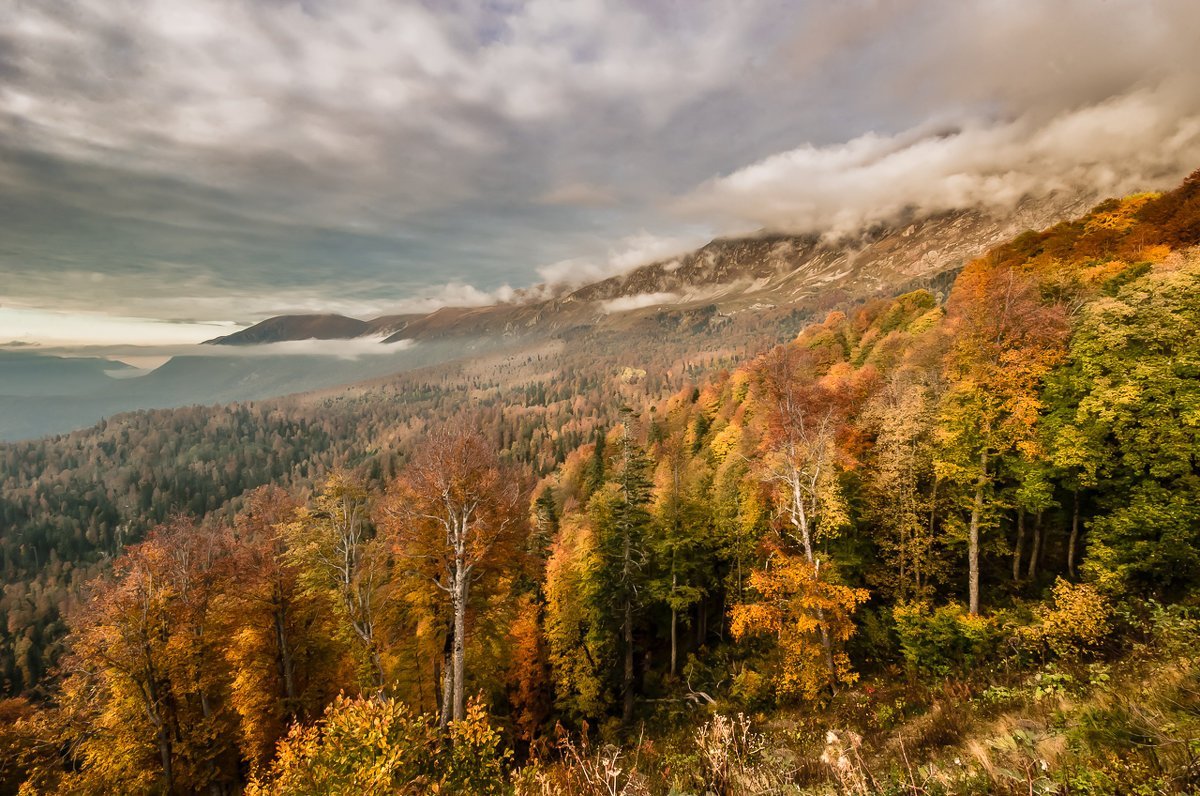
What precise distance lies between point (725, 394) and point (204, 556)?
63477 mm

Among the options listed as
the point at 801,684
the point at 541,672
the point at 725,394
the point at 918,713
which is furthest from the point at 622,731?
the point at 725,394

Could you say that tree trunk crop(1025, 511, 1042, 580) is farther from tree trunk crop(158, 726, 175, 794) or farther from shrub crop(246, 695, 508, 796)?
tree trunk crop(158, 726, 175, 794)

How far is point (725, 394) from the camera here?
72.2 metres

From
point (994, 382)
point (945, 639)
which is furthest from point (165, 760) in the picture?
point (994, 382)

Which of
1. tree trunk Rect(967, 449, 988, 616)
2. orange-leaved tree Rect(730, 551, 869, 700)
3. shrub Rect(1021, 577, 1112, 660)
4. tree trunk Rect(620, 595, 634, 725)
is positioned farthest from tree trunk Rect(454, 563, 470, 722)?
tree trunk Rect(967, 449, 988, 616)

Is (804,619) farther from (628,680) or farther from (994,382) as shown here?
(628,680)

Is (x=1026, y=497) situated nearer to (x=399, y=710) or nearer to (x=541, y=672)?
(x=399, y=710)

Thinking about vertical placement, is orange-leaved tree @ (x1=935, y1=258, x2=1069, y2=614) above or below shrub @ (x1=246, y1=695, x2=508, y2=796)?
above

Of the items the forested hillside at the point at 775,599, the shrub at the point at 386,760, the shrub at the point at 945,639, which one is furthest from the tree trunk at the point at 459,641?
the shrub at the point at 945,639

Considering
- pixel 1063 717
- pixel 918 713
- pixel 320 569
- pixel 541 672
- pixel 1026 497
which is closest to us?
pixel 1063 717

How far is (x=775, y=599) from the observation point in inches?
720

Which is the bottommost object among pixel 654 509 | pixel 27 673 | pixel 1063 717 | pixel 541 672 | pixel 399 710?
pixel 27 673

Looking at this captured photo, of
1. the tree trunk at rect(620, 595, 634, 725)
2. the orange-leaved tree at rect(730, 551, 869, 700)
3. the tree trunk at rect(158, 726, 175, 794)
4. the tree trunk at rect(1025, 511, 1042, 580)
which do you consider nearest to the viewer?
the orange-leaved tree at rect(730, 551, 869, 700)

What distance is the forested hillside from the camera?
10.6 m
